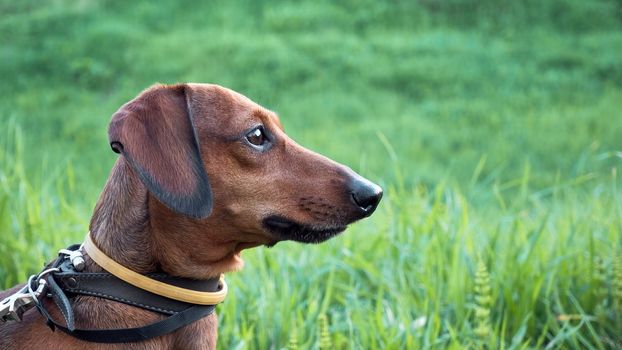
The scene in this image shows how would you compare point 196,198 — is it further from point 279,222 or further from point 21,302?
point 21,302

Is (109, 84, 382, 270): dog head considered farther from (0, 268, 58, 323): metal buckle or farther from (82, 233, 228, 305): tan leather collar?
(0, 268, 58, 323): metal buckle

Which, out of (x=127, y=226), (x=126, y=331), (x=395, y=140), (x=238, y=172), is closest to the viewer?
(x=126, y=331)

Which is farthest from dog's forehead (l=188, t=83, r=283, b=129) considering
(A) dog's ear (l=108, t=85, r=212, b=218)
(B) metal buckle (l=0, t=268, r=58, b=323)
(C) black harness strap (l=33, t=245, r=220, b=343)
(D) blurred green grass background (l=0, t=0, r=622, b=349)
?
(D) blurred green grass background (l=0, t=0, r=622, b=349)

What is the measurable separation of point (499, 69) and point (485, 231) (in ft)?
16.2

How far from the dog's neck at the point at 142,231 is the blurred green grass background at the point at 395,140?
0.69 meters

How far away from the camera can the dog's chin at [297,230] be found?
2577 millimetres

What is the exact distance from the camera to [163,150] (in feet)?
8.03

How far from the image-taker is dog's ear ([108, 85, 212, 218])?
2.36 meters

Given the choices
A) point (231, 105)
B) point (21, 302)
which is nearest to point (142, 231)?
point (21, 302)

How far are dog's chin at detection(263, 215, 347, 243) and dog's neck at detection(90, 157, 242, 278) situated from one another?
0.58 ft

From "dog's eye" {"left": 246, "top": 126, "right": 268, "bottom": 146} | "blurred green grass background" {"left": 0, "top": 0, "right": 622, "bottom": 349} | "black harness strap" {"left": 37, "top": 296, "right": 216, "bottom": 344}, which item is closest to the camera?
"black harness strap" {"left": 37, "top": 296, "right": 216, "bottom": 344}

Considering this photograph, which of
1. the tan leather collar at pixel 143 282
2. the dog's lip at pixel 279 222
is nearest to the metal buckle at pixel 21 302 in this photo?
the tan leather collar at pixel 143 282

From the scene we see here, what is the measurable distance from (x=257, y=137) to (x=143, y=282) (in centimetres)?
63

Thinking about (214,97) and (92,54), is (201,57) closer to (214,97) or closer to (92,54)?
(92,54)
